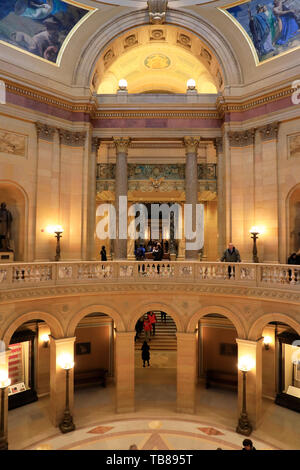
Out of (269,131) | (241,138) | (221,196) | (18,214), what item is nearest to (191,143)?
(241,138)

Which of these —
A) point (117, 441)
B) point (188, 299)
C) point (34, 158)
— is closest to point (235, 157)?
point (188, 299)

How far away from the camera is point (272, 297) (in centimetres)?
1102

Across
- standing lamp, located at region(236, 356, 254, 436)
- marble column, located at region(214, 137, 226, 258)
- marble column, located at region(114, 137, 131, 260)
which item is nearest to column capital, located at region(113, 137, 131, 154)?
marble column, located at region(114, 137, 131, 260)

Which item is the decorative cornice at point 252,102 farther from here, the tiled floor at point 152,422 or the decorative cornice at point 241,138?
the tiled floor at point 152,422

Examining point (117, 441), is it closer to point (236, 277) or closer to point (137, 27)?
point (236, 277)

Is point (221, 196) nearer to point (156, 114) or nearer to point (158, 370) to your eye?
point (156, 114)

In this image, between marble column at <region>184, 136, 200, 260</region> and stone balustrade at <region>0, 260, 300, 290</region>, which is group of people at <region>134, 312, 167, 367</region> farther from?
marble column at <region>184, 136, 200, 260</region>

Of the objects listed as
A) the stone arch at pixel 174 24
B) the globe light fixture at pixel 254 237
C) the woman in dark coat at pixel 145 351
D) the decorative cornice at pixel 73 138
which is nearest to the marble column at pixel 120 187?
the decorative cornice at pixel 73 138

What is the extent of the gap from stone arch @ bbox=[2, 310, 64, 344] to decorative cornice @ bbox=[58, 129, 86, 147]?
29.4 feet

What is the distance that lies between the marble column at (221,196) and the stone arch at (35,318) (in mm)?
8901

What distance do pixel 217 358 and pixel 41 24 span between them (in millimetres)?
18965

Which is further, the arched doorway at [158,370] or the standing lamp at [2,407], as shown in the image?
the arched doorway at [158,370]

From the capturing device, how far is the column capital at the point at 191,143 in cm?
1714

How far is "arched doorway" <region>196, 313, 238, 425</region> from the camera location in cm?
1518
